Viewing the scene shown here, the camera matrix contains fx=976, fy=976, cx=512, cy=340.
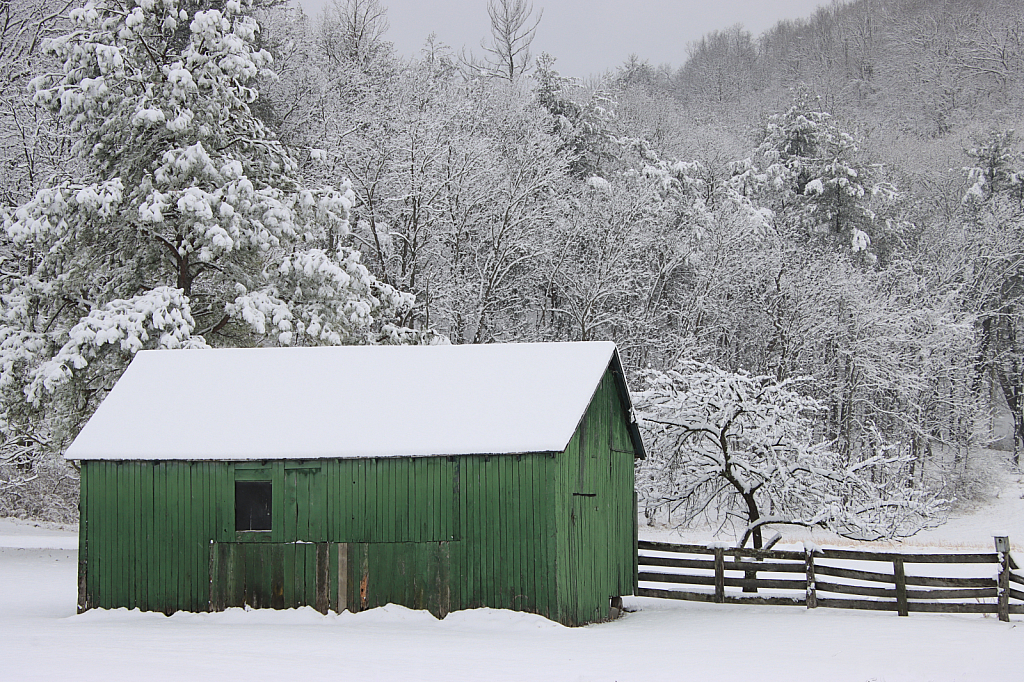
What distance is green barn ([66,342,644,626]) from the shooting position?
44.3 feet

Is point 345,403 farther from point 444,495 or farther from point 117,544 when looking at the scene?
point 117,544

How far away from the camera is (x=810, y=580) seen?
16.2m

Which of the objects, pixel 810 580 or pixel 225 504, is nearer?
pixel 225 504

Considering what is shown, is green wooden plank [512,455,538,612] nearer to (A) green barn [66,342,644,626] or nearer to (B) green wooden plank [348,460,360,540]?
(A) green barn [66,342,644,626]

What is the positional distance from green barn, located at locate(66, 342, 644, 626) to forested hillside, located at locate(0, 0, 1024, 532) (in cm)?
628

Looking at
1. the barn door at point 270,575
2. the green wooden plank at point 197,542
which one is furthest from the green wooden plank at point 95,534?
the barn door at point 270,575

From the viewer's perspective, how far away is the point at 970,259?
42562 millimetres

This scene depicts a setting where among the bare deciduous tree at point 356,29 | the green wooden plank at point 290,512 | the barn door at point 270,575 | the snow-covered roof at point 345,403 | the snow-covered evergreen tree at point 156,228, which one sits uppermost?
the bare deciduous tree at point 356,29

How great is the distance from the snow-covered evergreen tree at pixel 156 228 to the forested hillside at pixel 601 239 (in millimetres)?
194

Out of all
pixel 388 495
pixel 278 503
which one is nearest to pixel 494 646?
pixel 388 495

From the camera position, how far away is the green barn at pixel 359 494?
13.5 meters

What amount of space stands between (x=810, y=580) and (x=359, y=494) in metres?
7.70

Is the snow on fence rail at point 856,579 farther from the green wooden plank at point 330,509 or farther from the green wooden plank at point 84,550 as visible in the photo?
the green wooden plank at point 84,550

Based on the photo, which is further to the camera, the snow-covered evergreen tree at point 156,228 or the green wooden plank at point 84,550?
the snow-covered evergreen tree at point 156,228
